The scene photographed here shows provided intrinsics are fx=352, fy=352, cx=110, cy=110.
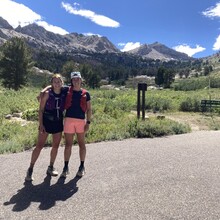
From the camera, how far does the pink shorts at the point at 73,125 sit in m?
6.80

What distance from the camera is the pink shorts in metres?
6.80

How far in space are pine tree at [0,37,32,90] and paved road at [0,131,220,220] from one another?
153 feet

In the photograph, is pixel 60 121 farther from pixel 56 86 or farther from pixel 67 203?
pixel 67 203

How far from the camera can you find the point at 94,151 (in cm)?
919

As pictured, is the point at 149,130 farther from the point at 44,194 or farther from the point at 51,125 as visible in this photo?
the point at 44,194

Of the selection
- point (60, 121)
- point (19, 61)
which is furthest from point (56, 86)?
point (19, 61)

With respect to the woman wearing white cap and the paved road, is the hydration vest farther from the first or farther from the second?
the paved road

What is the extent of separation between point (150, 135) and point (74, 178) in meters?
5.22

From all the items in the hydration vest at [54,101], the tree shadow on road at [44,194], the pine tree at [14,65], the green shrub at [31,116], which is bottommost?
the tree shadow on road at [44,194]

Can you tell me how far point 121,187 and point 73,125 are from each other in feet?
4.97

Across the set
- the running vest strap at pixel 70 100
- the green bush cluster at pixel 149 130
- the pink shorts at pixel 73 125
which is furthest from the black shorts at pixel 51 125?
the green bush cluster at pixel 149 130

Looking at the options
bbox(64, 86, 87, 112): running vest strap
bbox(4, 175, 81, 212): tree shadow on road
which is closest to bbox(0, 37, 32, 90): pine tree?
bbox(64, 86, 87, 112): running vest strap

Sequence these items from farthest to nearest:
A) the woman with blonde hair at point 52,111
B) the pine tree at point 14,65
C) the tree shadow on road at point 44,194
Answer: the pine tree at point 14,65, the woman with blonde hair at point 52,111, the tree shadow on road at point 44,194

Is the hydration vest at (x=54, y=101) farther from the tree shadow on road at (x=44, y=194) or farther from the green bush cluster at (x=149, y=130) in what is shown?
the green bush cluster at (x=149, y=130)
